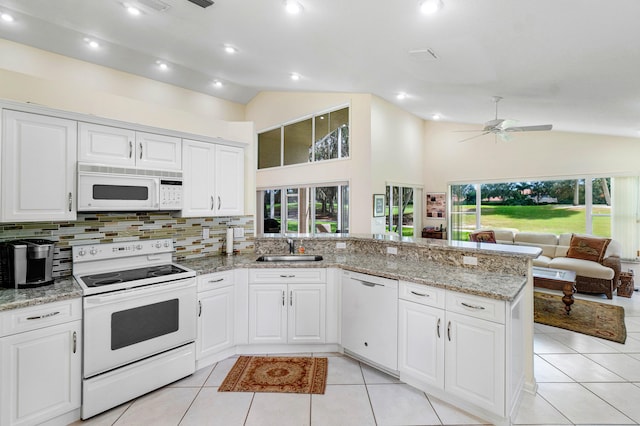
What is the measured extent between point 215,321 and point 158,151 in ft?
5.50

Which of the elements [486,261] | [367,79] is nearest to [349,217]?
[367,79]

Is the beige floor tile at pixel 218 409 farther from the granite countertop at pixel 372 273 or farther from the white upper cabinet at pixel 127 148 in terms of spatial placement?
the white upper cabinet at pixel 127 148

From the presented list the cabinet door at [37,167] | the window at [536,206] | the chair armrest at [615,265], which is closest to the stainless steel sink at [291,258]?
the cabinet door at [37,167]

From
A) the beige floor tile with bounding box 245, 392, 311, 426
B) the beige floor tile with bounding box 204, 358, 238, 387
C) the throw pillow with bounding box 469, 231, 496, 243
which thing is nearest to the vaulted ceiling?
the throw pillow with bounding box 469, 231, 496, 243

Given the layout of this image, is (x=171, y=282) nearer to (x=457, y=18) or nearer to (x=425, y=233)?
(x=457, y=18)

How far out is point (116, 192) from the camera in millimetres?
2500

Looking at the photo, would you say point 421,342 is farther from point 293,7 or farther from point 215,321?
point 293,7

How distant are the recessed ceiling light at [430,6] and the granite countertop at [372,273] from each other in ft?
6.89

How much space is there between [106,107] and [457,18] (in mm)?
3807

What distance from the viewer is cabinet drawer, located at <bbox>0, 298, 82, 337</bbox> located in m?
1.78

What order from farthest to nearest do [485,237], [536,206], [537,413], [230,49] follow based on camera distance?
[536,206] → [485,237] → [230,49] → [537,413]

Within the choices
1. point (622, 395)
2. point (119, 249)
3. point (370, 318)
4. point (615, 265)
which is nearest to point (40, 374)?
point (119, 249)

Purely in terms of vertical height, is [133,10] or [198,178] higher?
[133,10]

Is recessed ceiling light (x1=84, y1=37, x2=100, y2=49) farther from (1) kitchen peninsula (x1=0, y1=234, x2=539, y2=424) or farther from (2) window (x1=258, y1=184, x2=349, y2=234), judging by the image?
(2) window (x1=258, y1=184, x2=349, y2=234)
